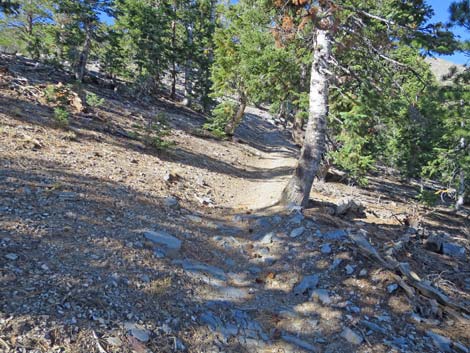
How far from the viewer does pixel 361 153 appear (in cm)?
1212

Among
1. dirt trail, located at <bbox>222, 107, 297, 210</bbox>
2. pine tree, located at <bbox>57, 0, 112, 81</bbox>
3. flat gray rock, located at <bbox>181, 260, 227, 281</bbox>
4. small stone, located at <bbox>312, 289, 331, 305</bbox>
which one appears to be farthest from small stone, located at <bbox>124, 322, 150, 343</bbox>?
pine tree, located at <bbox>57, 0, 112, 81</bbox>

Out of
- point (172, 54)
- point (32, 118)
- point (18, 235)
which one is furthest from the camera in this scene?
point (172, 54)

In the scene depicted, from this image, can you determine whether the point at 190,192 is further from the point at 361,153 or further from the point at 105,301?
the point at 361,153

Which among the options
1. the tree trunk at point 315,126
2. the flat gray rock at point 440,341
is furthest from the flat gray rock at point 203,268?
the tree trunk at point 315,126

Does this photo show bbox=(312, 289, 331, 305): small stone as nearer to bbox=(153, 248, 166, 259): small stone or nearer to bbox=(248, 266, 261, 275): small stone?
bbox=(248, 266, 261, 275): small stone

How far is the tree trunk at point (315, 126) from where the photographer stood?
695 centimetres

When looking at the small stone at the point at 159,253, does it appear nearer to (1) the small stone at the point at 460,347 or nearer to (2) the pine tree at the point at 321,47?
(2) the pine tree at the point at 321,47

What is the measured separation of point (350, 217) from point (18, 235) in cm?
743

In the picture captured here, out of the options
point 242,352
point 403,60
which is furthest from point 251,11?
point 242,352

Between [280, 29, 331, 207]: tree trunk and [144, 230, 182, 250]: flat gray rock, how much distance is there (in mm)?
3008

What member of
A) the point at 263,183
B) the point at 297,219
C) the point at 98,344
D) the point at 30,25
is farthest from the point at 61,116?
the point at 30,25

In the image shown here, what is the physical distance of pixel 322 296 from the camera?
4512mm

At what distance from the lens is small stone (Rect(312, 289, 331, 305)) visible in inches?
174

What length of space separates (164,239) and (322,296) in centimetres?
252
